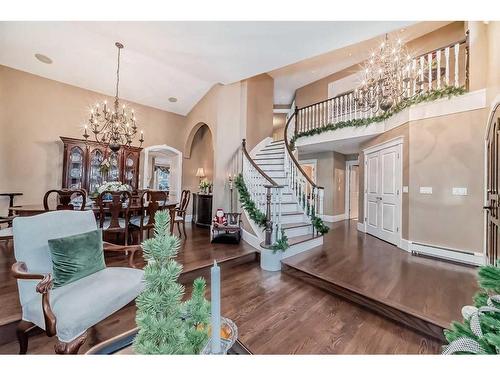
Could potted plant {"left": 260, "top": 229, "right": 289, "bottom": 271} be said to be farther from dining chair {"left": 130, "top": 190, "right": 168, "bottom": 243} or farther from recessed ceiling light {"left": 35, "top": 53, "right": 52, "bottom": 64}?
recessed ceiling light {"left": 35, "top": 53, "right": 52, "bottom": 64}

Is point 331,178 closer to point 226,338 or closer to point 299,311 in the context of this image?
point 299,311

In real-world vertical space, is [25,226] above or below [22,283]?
above

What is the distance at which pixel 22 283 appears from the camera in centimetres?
152

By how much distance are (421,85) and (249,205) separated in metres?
3.45

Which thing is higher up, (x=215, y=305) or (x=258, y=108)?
(x=258, y=108)

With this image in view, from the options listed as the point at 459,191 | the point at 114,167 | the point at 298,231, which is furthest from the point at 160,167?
the point at 459,191

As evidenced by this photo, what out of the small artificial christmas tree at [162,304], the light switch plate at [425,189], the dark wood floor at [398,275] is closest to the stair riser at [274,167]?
the dark wood floor at [398,275]

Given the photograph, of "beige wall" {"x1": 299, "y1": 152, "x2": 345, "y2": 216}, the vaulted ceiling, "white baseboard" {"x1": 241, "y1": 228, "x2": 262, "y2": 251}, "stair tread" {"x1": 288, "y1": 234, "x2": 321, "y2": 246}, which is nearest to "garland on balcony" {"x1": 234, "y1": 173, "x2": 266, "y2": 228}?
"white baseboard" {"x1": 241, "y1": 228, "x2": 262, "y2": 251}

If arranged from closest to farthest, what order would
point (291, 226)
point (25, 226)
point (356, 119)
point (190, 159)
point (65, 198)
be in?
point (25, 226), point (65, 198), point (291, 226), point (356, 119), point (190, 159)

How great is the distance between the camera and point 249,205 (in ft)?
13.1

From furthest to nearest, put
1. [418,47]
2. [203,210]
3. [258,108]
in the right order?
[203,210]
[418,47]
[258,108]
